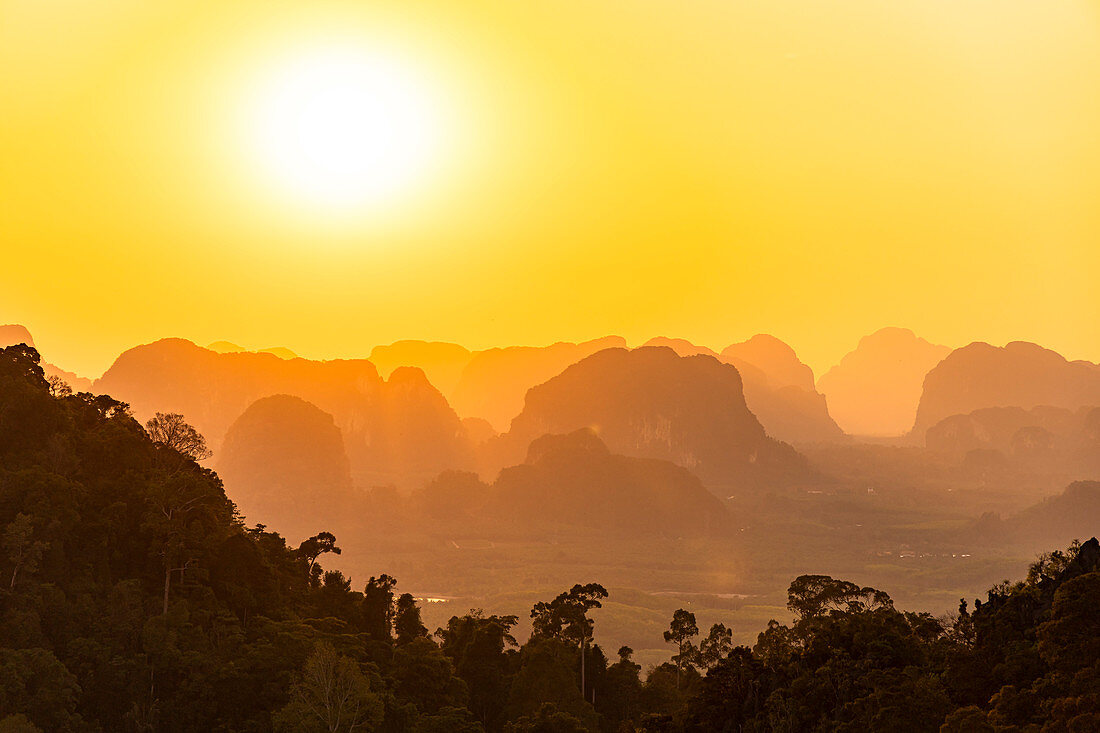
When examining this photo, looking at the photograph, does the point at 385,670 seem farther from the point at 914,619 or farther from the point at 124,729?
the point at 914,619

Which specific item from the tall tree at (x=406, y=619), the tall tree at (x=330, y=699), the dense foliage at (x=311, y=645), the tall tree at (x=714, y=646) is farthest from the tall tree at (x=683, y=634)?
the tall tree at (x=330, y=699)

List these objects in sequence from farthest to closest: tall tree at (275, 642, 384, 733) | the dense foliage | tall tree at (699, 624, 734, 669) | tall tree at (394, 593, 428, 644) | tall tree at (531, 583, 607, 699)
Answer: tall tree at (394, 593, 428, 644)
tall tree at (699, 624, 734, 669)
tall tree at (531, 583, 607, 699)
tall tree at (275, 642, 384, 733)
the dense foliage

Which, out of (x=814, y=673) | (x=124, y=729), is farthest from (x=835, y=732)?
(x=124, y=729)

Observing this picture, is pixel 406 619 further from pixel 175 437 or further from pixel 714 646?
pixel 714 646

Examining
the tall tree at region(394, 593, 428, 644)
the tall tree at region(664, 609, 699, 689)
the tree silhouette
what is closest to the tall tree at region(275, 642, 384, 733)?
the tall tree at region(394, 593, 428, 644)

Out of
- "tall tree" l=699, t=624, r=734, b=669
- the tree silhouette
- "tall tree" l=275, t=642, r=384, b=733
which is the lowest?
"tall tree" l=275, t=642, r=384, b=733

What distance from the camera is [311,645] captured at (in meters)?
58.8

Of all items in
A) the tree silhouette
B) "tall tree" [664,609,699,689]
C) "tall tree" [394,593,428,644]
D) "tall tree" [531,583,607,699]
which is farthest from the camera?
"tall tree" [664,609,699,689]

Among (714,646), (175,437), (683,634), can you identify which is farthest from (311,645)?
(714,646)

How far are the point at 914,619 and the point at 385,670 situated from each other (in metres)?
31.6

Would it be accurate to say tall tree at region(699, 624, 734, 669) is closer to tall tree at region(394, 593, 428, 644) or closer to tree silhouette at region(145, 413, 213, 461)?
tall tree at region(394, 593, 428, 644)

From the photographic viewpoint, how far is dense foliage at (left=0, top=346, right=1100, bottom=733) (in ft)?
149

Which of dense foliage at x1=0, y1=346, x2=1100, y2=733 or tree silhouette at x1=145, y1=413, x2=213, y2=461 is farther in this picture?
tree silhouette at x1=145, y1=413, x2=213, y2=461

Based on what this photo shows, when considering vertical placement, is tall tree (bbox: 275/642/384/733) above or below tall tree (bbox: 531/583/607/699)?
below
